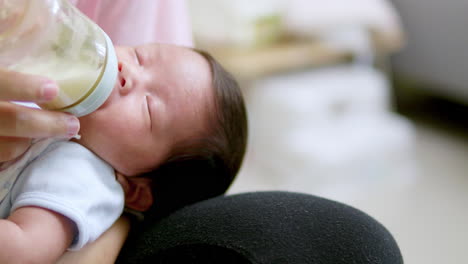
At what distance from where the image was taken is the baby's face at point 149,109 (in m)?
0.79

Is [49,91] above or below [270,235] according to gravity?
above

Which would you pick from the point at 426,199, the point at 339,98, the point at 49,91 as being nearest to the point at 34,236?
the point at 49,91

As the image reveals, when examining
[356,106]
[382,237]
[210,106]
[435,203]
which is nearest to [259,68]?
[356,106]

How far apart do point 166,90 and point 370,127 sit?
1724 millimetres

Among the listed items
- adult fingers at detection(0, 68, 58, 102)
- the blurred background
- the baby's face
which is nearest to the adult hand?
adult fingers at detection(0, 68, 58, 102)

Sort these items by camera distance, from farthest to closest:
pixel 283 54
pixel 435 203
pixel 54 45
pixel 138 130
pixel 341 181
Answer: pixel 283 54, pixel 341 181, pixel 435 203, pixel 138 130, pixel 54 45

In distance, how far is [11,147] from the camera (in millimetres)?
664

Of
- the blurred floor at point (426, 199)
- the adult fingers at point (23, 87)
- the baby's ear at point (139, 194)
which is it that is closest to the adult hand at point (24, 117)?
the adult fingers at point (23, 87)

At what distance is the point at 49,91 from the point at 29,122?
57 mm

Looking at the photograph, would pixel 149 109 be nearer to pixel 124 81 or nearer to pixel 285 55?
pixel 124 81

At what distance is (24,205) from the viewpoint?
0.66m

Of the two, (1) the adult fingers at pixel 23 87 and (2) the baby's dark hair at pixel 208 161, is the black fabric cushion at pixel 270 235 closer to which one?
(2) the baby's dark hair at pixel 208 161

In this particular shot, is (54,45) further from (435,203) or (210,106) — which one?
(435,203)

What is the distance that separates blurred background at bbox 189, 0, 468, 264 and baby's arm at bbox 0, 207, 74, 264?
160 centimetres
